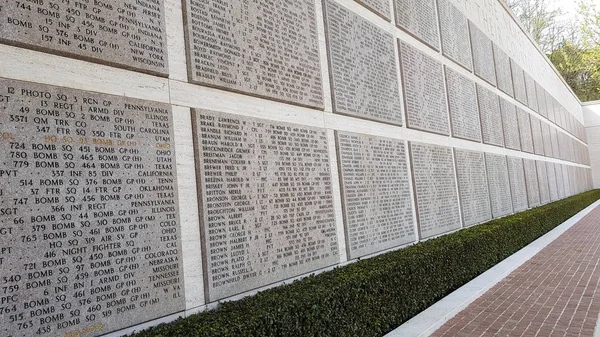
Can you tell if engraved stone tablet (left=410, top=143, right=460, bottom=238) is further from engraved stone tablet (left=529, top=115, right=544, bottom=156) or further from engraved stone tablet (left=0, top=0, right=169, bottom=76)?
engraved stone tablet (left=529, top=115, right=544, bottom=156)

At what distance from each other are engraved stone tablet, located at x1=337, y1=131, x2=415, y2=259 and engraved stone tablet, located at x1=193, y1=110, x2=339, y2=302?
41 cm

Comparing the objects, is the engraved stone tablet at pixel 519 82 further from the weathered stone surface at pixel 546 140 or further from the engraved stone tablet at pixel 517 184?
the engraved stone tablet at pixel 517 184

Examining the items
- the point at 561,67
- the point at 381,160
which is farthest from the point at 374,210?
the point at 561,67

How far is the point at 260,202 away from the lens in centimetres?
402

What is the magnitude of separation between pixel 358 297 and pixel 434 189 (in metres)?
4.13

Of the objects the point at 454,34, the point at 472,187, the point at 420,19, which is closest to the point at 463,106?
the point at 454,34

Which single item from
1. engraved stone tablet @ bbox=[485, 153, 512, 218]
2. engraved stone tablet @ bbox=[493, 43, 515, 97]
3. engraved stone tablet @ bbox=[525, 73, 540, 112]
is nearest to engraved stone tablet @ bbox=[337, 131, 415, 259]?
engraved stone tablet @ bbox=[485, 153, 512, 218]

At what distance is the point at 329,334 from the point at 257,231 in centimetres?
110

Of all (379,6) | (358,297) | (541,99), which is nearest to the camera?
(358,297)

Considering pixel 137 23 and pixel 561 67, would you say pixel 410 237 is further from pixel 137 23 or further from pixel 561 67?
pixel 561 67

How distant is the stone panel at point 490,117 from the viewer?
10.8 metres

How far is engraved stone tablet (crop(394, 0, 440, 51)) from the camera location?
7.52 metres

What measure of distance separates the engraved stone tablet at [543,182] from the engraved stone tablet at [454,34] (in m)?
7.16

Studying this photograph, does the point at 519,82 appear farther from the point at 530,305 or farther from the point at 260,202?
the point at 260,202
